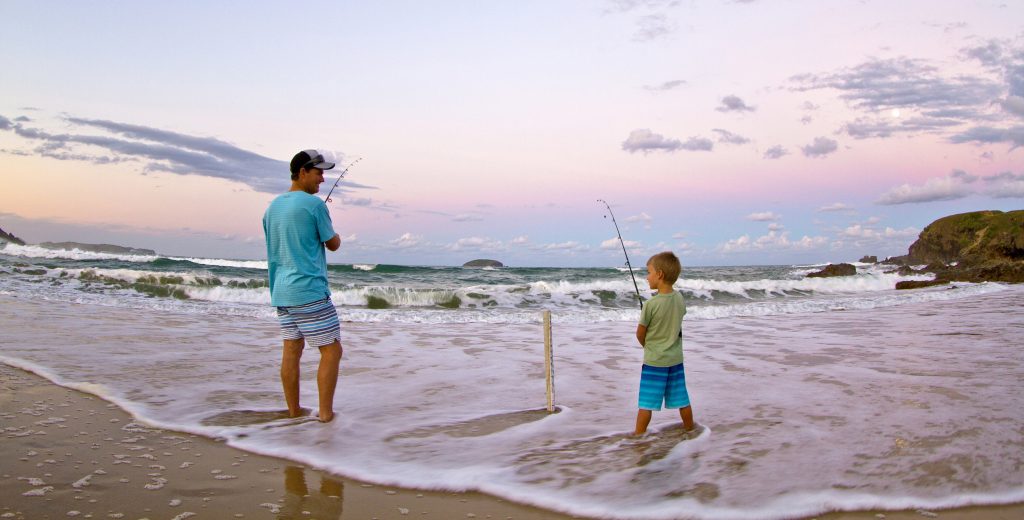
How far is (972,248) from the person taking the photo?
3278 cm

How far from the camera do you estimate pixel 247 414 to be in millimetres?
4938

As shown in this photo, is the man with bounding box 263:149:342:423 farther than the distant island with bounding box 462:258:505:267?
No

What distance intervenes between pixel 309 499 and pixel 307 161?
2305 millimetres

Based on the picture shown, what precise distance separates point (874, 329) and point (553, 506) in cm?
1029

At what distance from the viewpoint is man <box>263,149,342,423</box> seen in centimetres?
432

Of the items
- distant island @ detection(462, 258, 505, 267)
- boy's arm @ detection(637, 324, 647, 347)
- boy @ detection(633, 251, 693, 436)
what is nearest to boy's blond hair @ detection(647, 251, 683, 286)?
boy @ detection(633, 251, 693, 436)

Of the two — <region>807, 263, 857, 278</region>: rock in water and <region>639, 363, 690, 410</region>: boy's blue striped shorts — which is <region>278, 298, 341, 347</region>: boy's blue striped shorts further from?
<region>807, 263, 857, 278</region>: rock in water

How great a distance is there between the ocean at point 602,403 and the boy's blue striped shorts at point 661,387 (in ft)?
0.87

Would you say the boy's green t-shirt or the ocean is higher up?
the boy's green t-shirt

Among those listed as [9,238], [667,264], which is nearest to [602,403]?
[667,264]

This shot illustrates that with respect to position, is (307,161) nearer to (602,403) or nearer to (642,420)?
(642,420)

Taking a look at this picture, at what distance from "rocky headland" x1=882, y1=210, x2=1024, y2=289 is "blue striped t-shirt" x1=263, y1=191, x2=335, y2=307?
80.8 ft

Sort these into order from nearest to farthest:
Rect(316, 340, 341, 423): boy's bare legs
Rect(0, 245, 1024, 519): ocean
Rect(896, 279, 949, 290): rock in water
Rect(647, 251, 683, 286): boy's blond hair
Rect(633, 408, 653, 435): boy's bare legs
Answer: Rect(0, 245, 1024, 519): ocean < Rect(647, 251, 683, 286): boy's blond hair < Rect(633, 408, 653, 435): boy's bare legs < Rect(316, 340, 341, 423): boy's bare legs < Rect(896, 279, 949, 290): rock in water

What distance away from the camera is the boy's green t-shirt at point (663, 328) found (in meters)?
4.32
